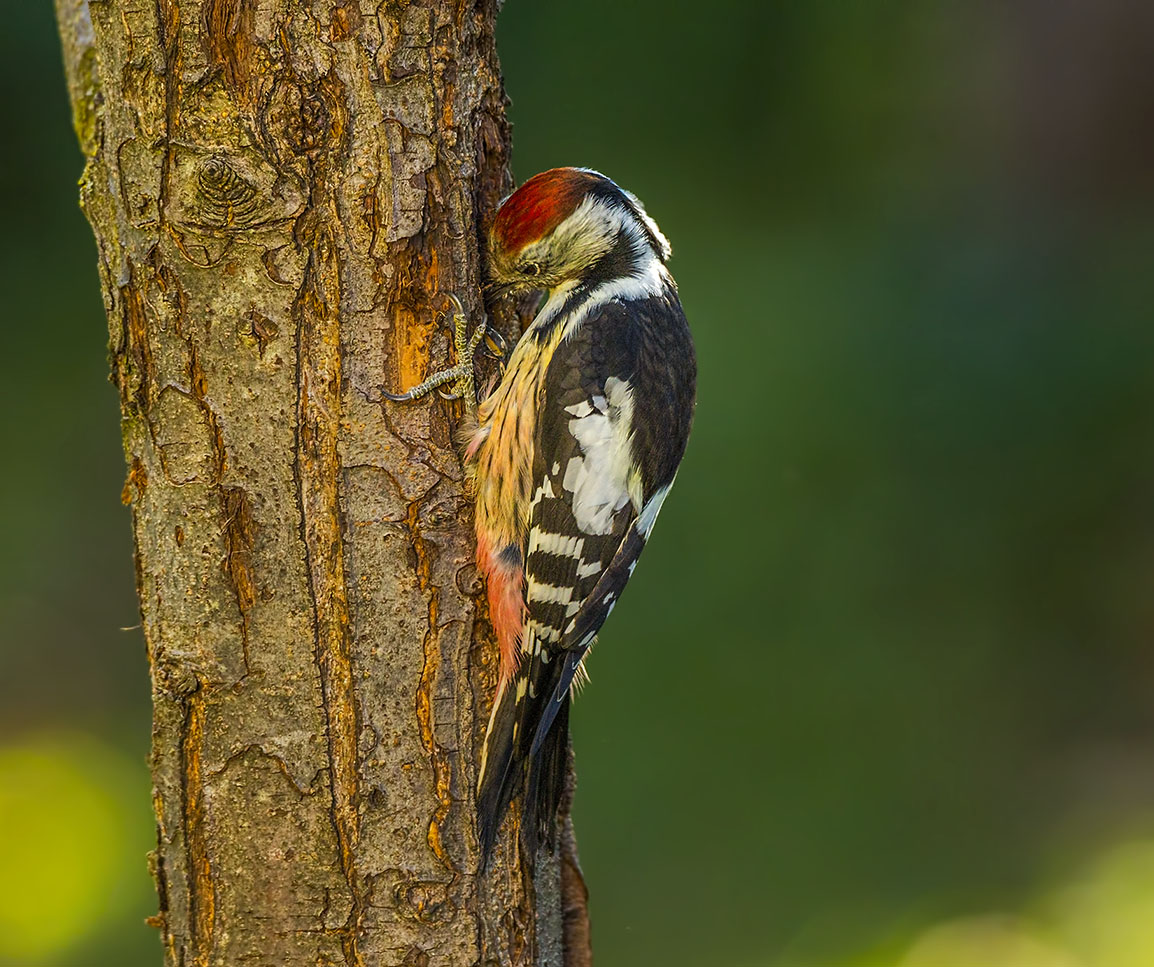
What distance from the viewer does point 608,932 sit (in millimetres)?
3607

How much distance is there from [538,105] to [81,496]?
240 centimetres

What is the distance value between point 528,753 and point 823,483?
113 inches

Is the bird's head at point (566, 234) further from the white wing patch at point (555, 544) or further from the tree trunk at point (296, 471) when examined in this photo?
the white wing patch at point (555, 544)

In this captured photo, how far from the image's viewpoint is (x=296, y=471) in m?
1.49

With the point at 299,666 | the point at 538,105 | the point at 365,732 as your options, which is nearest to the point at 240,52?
the point at 299,666

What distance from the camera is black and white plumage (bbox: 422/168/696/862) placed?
166cm

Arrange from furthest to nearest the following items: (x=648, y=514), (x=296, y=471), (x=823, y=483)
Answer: (x=823, y=483) < (x=648, y=514) < (x=296, y=471)

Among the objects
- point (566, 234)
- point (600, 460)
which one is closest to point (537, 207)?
point (566, 234)

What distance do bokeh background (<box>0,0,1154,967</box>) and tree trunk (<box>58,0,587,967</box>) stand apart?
236cm

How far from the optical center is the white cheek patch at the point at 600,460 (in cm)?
180

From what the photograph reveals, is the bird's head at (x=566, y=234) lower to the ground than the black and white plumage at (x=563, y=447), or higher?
higher

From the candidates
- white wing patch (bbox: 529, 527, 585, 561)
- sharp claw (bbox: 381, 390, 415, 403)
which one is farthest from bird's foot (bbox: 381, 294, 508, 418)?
white wing patch (bbox: 529, 527, 585, 561)

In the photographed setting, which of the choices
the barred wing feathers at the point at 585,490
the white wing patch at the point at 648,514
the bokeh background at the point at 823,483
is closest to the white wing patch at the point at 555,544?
the barred wing feathers at the point at 585,490

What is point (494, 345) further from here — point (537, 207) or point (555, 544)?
point (555, 544)
